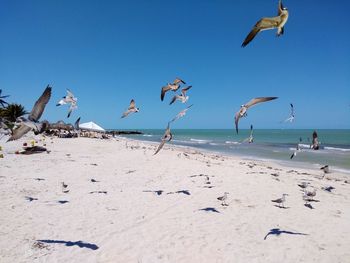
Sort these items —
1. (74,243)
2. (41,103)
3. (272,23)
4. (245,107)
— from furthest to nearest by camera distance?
(74,243)
(41,103)
(245,107)
(272,23)

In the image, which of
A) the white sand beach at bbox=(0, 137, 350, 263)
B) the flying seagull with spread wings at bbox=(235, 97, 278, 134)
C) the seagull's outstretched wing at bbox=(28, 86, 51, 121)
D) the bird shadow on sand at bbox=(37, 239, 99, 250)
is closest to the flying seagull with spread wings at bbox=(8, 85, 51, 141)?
the seagull's outstretched wing at bbox=(28, 86, 51, 121)

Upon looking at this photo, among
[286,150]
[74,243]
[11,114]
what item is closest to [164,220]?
[74,243]

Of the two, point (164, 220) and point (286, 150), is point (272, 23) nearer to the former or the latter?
point (164, 220)

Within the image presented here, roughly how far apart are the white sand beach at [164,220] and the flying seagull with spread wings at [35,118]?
2867 millimetres

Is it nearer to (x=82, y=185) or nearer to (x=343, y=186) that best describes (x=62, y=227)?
(x=82, y=185)

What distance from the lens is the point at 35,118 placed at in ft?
15.1

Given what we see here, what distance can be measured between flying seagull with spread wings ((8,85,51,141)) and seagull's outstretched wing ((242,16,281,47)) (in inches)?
106

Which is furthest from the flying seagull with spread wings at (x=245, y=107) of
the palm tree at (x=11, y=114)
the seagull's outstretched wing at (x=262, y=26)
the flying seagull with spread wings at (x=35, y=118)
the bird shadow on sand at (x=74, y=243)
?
the bird shadow on sand at (x=74, y=243)

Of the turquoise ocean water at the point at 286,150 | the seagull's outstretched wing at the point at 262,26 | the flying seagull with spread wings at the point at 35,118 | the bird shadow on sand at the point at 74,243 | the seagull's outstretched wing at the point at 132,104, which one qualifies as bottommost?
the bird shadow on sand at the point at 74,243

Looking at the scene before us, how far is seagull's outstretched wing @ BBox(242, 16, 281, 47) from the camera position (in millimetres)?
3242

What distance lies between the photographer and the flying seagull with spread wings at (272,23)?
324cm

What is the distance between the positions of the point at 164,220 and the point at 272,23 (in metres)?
6.52

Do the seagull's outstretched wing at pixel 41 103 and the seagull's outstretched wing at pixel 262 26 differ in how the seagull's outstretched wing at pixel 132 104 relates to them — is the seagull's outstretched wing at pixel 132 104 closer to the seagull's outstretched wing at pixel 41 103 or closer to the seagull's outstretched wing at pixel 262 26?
→ the seagull's outstretched wing at pixel 41 103

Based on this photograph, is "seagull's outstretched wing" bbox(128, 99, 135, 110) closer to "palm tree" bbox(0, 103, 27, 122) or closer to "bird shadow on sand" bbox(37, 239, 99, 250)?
"palm tree" bbox(0, 103, 27, 122)
